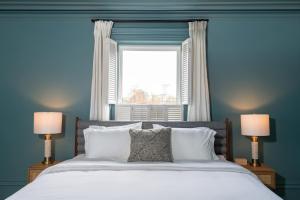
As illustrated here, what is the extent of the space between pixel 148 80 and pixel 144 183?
2.29 metres

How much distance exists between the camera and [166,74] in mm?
4223

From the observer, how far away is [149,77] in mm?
4234

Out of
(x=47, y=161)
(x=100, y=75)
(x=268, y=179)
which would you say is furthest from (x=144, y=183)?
(x=100, y=75)

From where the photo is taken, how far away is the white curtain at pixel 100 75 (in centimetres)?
392

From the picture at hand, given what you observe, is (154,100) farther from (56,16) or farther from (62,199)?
(62,199)

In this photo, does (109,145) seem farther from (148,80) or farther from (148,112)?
(148,80)

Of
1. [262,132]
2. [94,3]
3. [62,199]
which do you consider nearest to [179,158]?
[262,132]

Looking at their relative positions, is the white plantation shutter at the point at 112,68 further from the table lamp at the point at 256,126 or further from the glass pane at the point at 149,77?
the table lamp at the point at 256,126

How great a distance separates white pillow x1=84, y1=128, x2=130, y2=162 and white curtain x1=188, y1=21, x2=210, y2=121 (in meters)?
1.09

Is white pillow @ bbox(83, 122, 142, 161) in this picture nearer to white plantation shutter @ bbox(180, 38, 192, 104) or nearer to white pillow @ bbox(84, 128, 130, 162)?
white pillow @ bbox(84, 128, 130, 162)

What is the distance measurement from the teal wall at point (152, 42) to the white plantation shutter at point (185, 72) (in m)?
0.16

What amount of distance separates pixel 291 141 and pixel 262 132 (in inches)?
30.7

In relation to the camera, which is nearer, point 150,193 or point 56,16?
point 150,193

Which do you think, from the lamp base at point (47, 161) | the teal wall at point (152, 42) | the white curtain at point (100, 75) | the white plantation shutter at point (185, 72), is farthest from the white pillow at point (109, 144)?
the white plantation shutter at point (185, 72)
